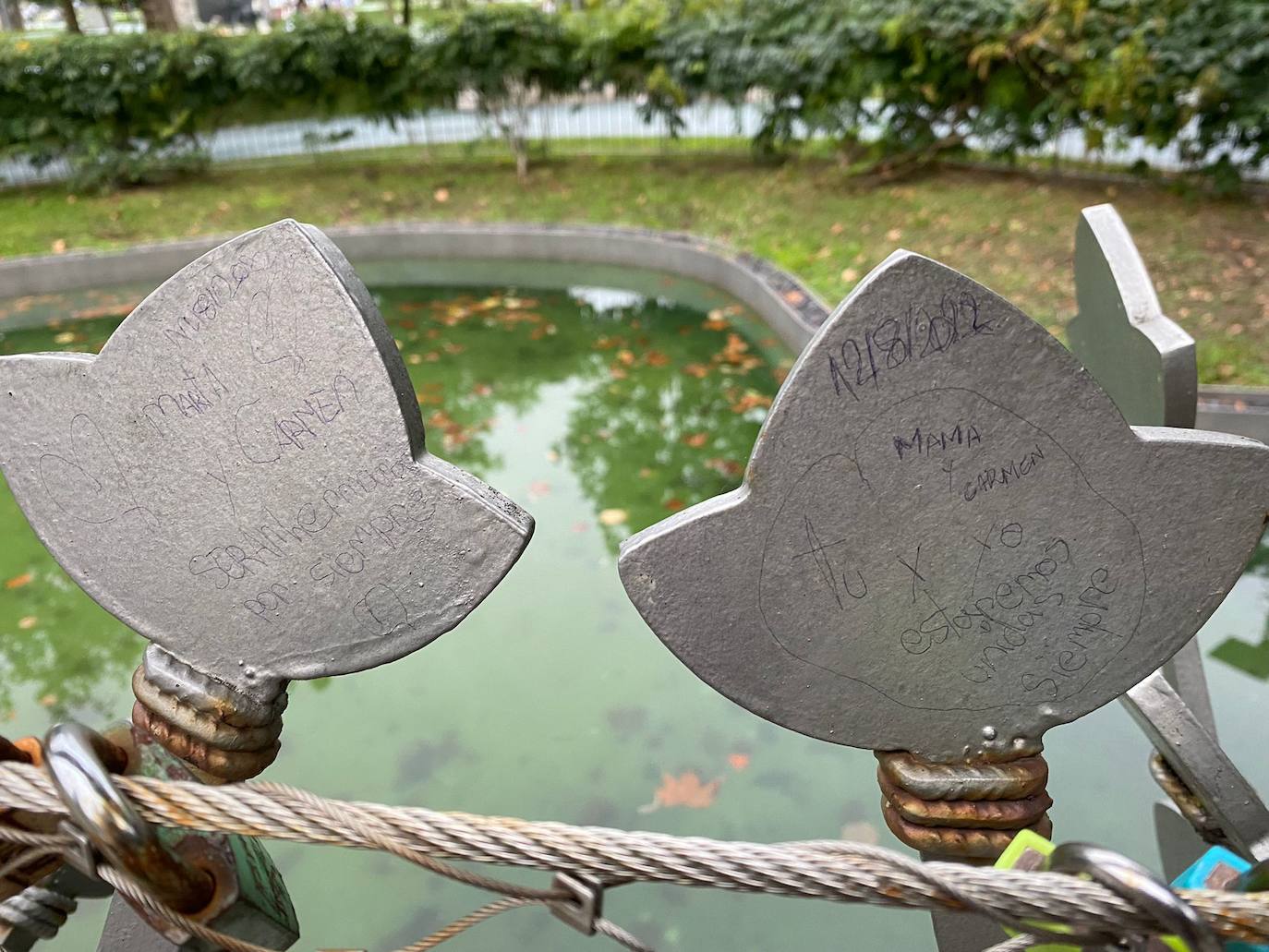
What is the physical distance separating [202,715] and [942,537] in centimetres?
99

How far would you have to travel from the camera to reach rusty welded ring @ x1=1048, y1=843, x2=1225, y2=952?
76cm

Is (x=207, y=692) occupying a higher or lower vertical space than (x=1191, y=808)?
higher

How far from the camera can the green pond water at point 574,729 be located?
232 centimetres

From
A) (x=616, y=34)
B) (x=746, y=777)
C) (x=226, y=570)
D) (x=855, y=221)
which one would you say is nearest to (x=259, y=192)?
(x=616, y=34)

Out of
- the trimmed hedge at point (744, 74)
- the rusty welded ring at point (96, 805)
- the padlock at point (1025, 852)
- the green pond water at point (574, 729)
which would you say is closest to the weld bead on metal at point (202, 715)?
the rusty welded ring at point (96, 805)

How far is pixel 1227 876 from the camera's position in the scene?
1174mm

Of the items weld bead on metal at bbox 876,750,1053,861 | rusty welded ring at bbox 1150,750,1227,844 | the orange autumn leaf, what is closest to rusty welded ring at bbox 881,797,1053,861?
weld bead on metal at bbox 876,750,1053,861

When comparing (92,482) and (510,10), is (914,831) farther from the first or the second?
(510,10)

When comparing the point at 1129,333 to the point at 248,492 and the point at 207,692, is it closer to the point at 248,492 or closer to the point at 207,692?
the point at 248,492

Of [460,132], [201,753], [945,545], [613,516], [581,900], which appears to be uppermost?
[945,545]

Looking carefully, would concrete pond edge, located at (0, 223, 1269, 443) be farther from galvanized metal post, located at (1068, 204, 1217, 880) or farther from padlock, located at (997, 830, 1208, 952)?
padlock, located at (997, 830, 1208, 952)

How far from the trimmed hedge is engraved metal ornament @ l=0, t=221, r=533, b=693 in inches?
235

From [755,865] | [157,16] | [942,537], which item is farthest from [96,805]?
[157,16]

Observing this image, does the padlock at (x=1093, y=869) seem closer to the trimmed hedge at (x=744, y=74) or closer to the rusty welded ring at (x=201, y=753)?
the rusty welded ring at (x=201, y=753)
